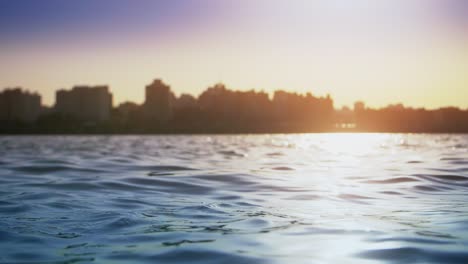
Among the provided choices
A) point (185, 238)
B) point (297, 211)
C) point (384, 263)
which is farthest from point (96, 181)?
point (384, 263)

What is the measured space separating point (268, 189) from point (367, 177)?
465 cm

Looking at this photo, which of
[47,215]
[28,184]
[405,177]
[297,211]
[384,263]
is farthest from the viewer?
[405,177]

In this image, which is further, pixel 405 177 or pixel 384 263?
pixel 405 177

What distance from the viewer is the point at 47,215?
8539 millimetres

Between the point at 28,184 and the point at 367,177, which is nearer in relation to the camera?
the point at 28,184

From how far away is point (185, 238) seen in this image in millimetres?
6746

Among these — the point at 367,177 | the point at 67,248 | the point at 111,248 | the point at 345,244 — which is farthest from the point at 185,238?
the point at 367,177

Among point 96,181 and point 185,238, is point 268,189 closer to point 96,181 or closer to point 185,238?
point 96,181

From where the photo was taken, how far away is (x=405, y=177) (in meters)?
15.8

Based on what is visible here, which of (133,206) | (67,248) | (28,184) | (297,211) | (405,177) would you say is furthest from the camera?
(405,177)

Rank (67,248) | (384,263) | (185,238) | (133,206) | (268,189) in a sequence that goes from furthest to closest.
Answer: (268,189) < (133,206) < (185,238) < (67,248) < (384,263)

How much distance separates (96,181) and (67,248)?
28.3ft

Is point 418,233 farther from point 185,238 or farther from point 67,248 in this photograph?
point 67,248

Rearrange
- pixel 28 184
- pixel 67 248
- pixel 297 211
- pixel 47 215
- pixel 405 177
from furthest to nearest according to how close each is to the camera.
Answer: pixel 405 177 → pixel 28 184 → pixel 297 211 → pixel 47 215 → pixel 67 248
